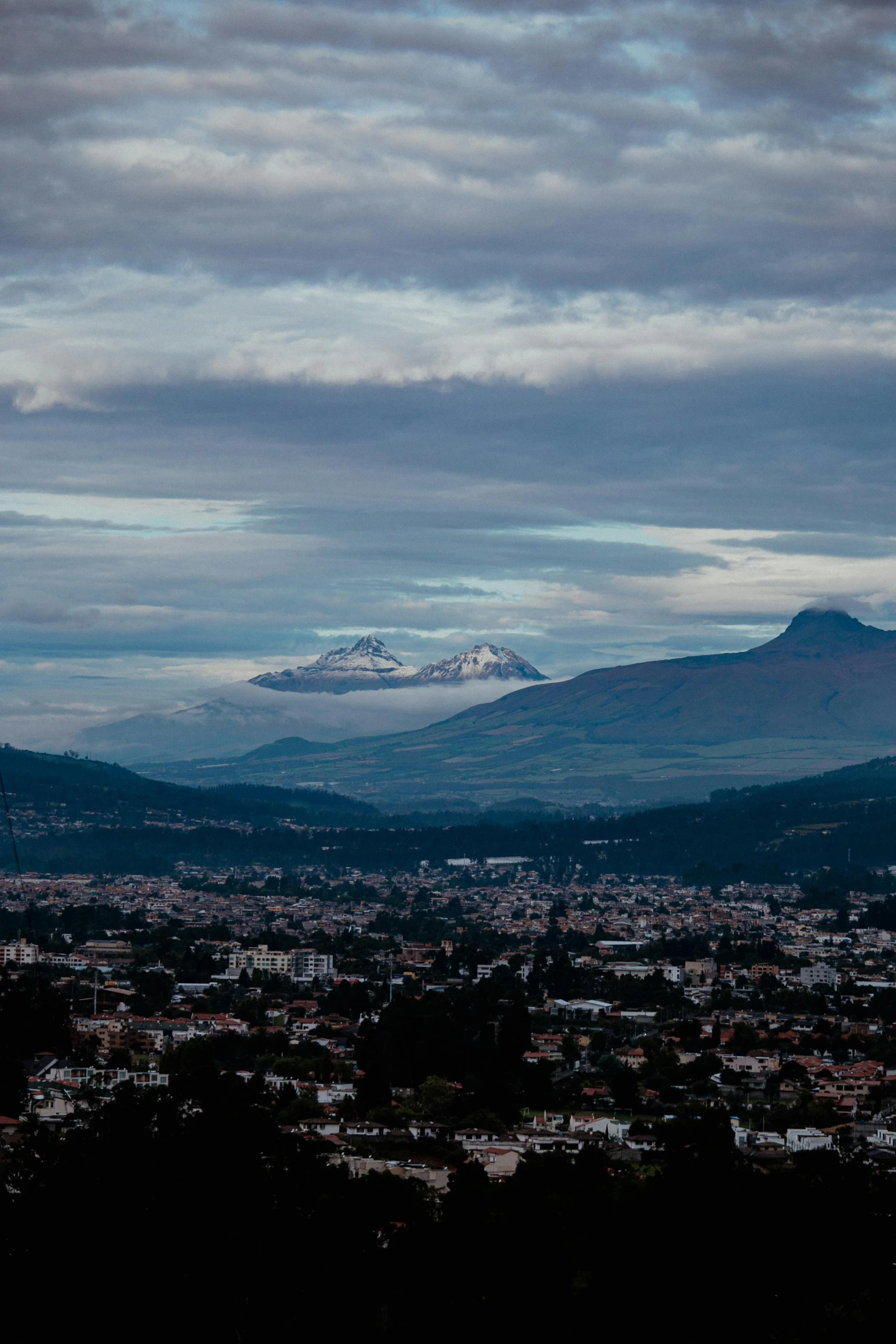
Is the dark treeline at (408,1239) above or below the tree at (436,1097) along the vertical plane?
above

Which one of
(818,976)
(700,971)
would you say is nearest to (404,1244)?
(700,971)

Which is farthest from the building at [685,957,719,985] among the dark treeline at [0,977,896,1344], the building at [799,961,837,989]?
the dark treeline at [0,977,896,1344]

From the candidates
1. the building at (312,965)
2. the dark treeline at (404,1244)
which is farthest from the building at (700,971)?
the dark treeline at (404,1244)

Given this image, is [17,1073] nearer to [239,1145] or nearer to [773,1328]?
[239,1145]

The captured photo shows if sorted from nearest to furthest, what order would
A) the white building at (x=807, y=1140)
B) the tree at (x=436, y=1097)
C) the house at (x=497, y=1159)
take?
1. the house at (x=497, y=1159)
2. the white building at (x=807, y=1140)
3. the tree at (x=436, y=1097)

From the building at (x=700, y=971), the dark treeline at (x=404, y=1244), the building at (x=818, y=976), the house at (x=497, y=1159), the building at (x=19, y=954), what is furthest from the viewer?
the building at (x=700, y=971)

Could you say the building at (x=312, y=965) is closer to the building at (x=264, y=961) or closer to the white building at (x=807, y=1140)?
the building at (x=264, y=961)

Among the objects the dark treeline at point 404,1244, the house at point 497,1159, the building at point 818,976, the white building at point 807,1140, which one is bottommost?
the building at point 818,976

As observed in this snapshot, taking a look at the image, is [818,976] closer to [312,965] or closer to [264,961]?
[312,965]

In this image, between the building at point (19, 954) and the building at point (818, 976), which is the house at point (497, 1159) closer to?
the building at point (19, 954)

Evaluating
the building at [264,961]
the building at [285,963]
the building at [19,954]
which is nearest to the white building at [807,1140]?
the building at [19,954]

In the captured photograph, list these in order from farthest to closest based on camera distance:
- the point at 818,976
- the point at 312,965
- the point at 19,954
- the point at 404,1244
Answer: the point at 818,976 → the point at 312,965 → the point at 19,954 → the point at 404,1244

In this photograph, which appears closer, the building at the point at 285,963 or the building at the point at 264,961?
the building at the point at 285,963
